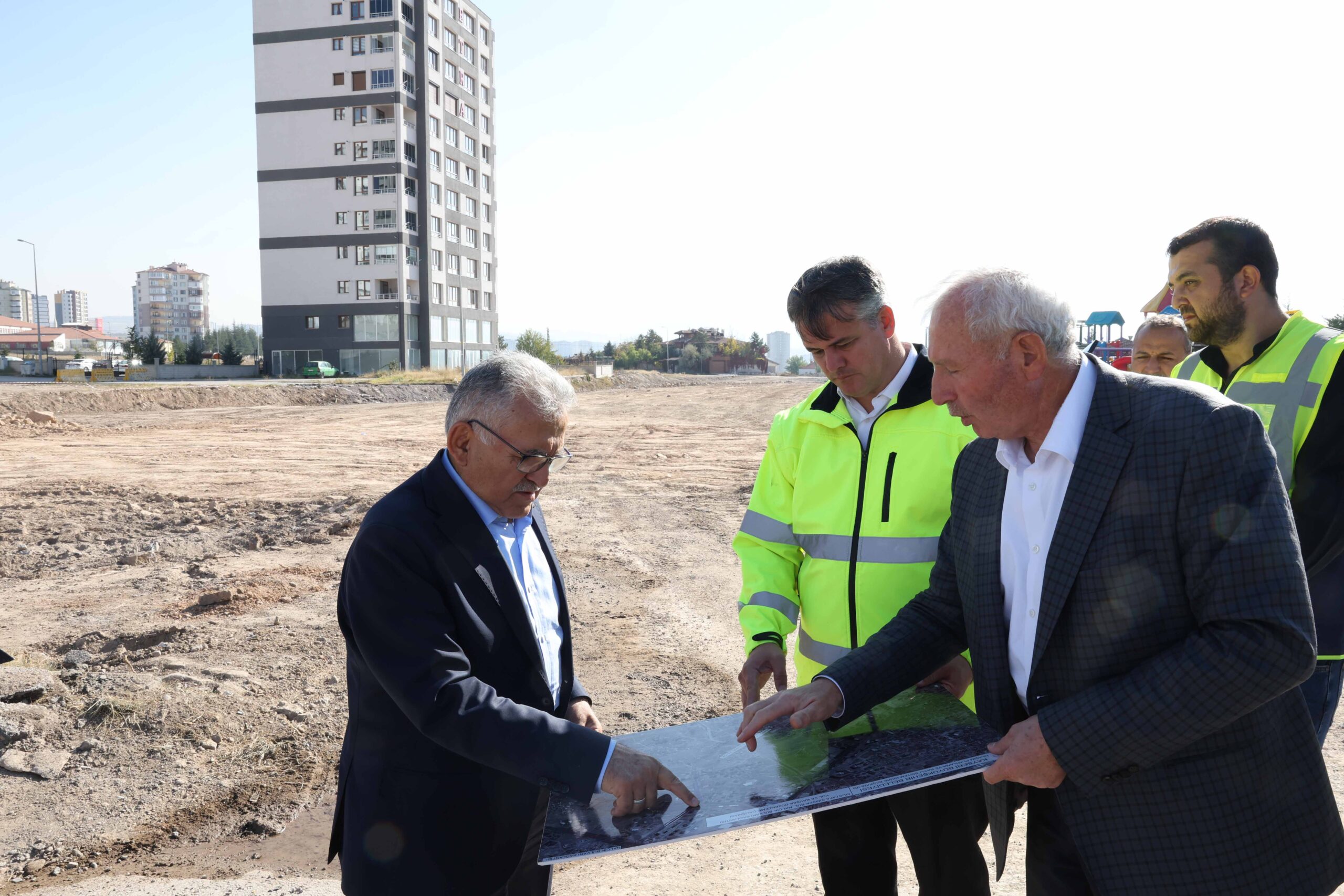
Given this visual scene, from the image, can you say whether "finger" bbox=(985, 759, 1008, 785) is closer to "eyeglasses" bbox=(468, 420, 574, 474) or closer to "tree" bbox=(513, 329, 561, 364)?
"eyeglasses" bbox=(468, 420, 574, 474)

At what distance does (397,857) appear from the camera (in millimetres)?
2139

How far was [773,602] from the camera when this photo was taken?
8.96 feet

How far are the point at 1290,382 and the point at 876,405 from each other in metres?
1.55

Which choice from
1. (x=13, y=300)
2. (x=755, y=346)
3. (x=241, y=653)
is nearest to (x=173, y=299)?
(x=13, y=300)

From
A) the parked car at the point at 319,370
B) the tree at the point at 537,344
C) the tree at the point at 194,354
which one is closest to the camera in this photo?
the parked car at the point at 319,370

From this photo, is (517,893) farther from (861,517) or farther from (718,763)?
(861,517)

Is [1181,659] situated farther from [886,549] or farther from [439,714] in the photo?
[439,714]

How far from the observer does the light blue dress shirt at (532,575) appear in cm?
232

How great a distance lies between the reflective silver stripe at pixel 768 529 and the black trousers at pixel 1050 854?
96 cm

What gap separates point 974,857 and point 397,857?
152cm

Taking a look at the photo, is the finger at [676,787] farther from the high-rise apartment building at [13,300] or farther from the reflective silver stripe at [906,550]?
the high-rise apartment building at [13,300]

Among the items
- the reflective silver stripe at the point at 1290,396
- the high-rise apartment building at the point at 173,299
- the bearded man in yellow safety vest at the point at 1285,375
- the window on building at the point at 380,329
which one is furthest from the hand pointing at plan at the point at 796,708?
the high-rise apartment building at the point at 173,299

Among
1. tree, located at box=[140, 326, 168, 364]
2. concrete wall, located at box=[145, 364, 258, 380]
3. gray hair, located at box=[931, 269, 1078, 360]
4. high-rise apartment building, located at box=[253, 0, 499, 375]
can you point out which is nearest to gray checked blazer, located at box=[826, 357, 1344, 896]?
gray hair, located at box=[931, 269, 1078, 360]

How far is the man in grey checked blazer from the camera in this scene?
5.39 feet
